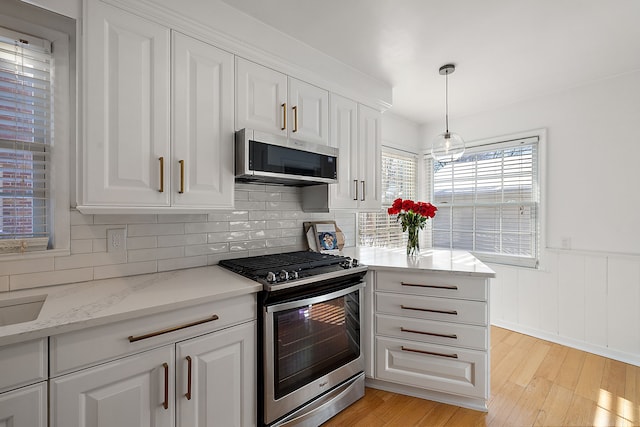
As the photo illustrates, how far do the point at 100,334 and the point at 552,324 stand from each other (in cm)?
371

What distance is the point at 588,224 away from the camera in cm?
273

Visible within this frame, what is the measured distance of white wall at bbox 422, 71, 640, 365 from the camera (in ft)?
8.25

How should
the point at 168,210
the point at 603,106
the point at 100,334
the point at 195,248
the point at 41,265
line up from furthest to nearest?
the point at 603,106 → the point at 195,248 → the point at 168,210 → the point at 41,265 → the point at 100,334

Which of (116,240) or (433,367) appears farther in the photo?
(433,367)

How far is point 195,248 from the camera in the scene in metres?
1.91

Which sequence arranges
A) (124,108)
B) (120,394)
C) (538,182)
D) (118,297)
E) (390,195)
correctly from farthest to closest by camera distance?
(390,195)
(538,182)
(124,108)
(118,297)
(120,394)

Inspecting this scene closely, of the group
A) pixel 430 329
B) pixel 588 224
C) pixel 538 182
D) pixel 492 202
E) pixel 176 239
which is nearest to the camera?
pixel 176 239

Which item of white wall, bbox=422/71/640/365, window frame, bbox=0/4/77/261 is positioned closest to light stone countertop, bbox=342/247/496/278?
white wall, bbox=422/71/640/365

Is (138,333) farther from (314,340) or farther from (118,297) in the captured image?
(314,340)

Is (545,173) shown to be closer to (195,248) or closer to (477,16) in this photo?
(477,16)

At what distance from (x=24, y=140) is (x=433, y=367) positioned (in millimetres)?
2635

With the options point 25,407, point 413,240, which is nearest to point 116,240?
point 25,407

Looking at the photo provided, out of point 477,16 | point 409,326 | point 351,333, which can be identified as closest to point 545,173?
point 477,16

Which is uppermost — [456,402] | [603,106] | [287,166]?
[603,106]
